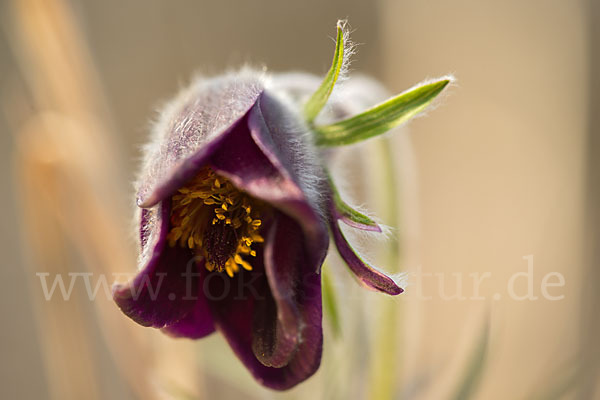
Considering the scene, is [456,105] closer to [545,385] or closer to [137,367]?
[545,385]

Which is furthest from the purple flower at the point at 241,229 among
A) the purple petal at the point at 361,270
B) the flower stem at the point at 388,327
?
the flower stem at the point at 388,327

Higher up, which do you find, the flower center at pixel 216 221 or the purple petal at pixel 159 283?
the flower center at pixel 216 221

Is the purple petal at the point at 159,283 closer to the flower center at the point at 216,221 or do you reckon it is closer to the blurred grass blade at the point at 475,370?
the flower center at the point at 216,221

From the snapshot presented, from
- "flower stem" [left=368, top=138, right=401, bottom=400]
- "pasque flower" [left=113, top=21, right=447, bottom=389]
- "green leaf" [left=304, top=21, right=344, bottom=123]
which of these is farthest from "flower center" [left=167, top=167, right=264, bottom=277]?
"flower stem" [left=368, top=138, right=401, bottom=400]

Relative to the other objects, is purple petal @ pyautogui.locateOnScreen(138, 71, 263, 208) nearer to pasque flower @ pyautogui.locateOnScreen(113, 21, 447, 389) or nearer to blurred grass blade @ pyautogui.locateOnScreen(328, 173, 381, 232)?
pasque flower @ pyautogui.locateOnScreen(113, 21, 447, 389)

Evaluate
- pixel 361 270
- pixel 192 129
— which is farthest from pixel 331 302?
pixel 192 129
